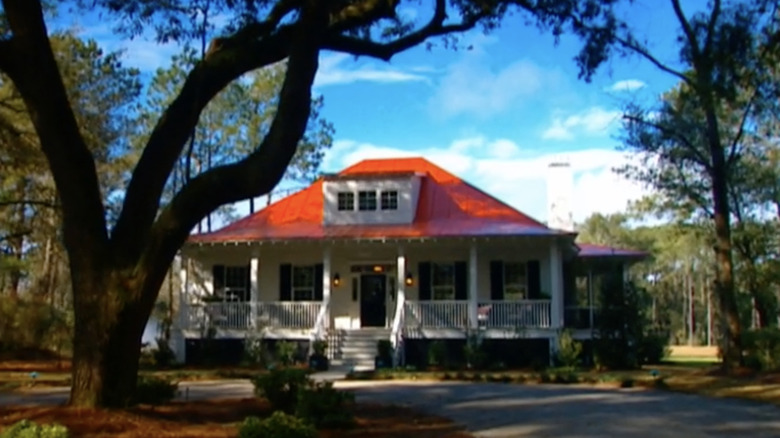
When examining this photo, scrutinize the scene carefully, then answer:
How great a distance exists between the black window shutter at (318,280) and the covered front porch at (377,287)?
0.03 metres

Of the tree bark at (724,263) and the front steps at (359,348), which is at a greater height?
the tree bark at (724,263)

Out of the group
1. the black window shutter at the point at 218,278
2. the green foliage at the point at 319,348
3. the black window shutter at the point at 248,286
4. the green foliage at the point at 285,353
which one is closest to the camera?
the green foliage at the point at 319,348

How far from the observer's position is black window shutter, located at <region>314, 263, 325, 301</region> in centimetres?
2555

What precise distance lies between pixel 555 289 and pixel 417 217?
4975 millimetres

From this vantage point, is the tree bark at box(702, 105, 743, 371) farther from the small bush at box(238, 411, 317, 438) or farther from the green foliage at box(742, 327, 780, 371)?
the small bush at box(238, 411, 317, 438)

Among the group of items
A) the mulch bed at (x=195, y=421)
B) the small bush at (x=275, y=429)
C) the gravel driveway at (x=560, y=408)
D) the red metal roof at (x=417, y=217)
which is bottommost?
the gravel driveway at (x=560, y=408)

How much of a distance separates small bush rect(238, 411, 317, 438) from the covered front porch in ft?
48.0

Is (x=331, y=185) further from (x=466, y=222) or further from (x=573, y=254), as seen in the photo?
(x=573, y=254)

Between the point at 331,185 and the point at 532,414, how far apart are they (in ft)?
48.5

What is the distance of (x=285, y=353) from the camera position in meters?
22.6

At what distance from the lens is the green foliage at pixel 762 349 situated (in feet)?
61.7

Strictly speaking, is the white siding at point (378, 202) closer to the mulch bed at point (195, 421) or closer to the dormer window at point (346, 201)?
the dormer window at point (346, 201)

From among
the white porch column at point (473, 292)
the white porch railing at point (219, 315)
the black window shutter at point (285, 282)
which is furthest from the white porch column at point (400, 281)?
the white porch railing at point (219, 315)

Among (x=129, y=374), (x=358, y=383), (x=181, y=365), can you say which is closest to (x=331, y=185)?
(x=181, y=365)
